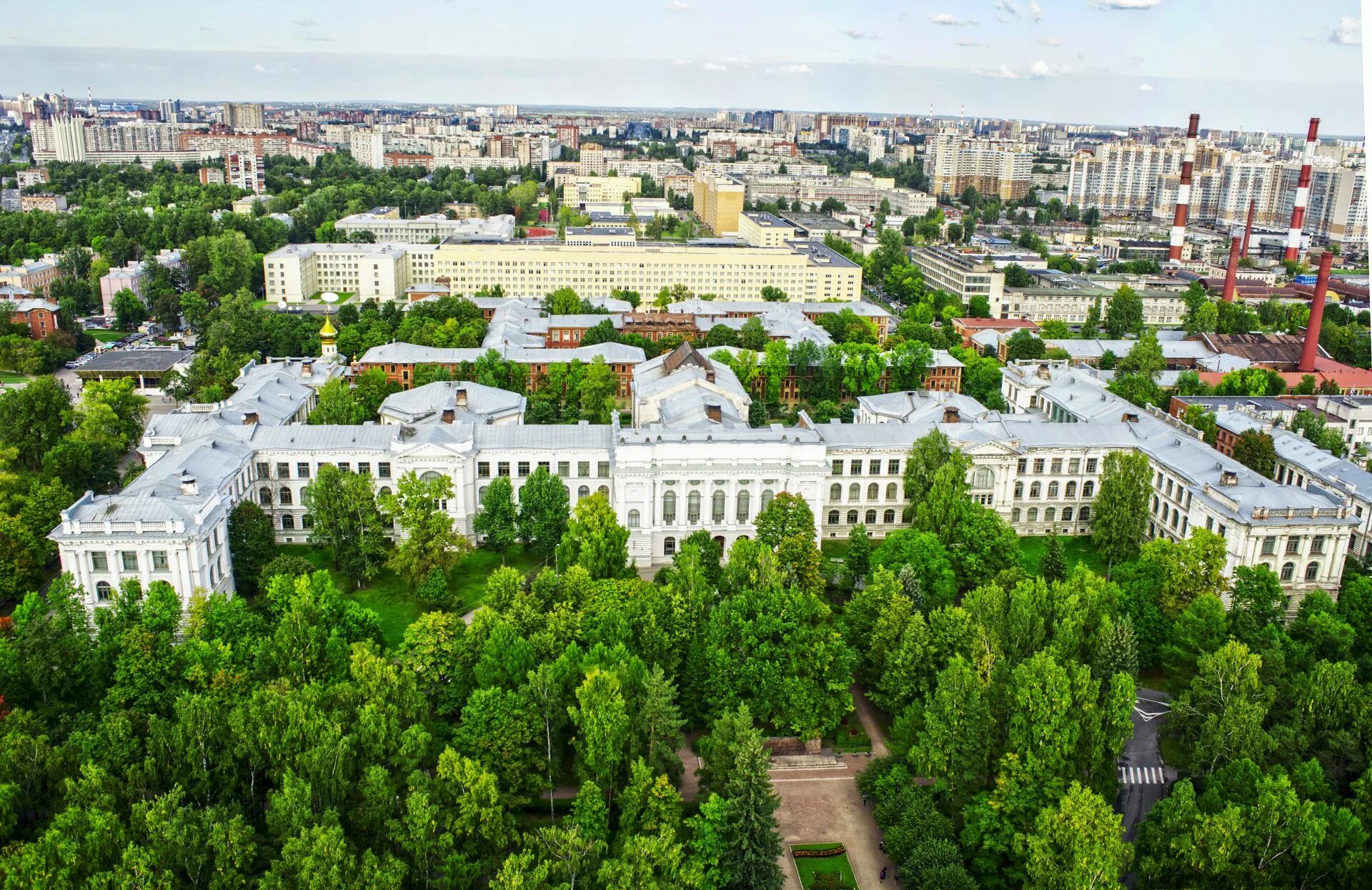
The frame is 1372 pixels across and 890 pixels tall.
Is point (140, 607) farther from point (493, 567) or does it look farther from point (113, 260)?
point (113, 260)

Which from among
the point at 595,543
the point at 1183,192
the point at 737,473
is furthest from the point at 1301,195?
the point at 595,543

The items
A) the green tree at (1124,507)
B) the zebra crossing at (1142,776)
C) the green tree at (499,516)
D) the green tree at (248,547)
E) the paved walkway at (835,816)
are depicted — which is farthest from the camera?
the green tree at (499,516)

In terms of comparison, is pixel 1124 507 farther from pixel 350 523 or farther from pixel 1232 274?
pixel 1232 274

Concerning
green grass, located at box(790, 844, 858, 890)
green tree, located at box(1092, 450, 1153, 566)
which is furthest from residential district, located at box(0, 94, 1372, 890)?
green tree, located at box(1092, 450, 1153, 566)

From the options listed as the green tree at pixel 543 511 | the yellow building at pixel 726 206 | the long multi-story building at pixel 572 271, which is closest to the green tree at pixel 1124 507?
the green tree at pixel 543 511

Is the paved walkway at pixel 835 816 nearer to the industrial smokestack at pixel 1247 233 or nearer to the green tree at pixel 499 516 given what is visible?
the green tree at pixel 499 516

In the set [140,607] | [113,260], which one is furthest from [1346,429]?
[113,260]
